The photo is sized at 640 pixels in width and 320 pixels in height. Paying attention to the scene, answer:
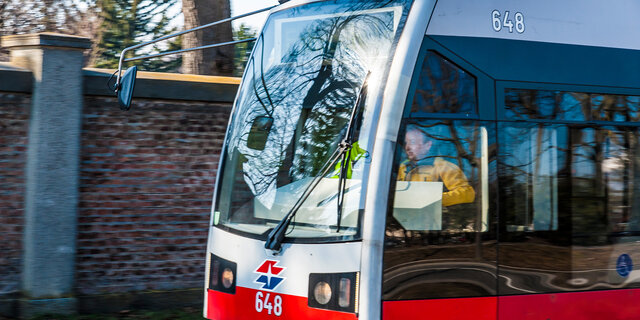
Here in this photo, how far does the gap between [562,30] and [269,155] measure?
6.55 feet

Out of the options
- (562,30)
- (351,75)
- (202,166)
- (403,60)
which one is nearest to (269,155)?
(351,75)

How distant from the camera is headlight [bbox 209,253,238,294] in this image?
529 cm

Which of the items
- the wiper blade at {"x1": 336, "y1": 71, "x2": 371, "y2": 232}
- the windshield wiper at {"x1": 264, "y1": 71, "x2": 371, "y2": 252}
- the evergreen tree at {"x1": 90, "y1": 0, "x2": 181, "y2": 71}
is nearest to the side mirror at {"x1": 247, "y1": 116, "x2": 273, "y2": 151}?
the windshield wiper at {"x1": 264, "y1": 71, "x2": 371, "y2": 252}

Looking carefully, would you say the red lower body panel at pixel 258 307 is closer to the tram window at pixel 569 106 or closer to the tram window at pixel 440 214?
the tram window at pixel 440 214

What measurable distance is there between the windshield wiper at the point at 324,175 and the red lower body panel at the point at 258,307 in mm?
320

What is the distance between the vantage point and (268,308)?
4.98 metres

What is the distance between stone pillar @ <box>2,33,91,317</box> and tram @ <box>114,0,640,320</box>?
2227 millimetres

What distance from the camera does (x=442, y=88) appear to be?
190 inches

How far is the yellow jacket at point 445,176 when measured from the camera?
15.5 feet

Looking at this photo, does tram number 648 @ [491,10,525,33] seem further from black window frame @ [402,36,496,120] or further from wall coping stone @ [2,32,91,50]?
wall coping stone @ [2,32,91,50]

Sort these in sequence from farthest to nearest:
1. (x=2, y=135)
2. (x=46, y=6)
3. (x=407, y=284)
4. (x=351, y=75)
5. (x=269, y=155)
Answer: (x=46, y=6)
(x=2, y=135)
(x=269, y=155)
(x=351, y=75)
(x=407, y=284)

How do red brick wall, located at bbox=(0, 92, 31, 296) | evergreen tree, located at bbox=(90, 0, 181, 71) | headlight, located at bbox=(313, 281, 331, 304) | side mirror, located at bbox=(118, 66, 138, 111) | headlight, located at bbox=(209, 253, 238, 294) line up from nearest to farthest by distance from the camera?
headlight, located at bbox=(313, 281, 331, 304) < headlight, located at bbox=(209, 253, 238, 294) < side mirror, located at bbox=(118, 66, 138, 111) < red brick wall, located at bbox=(0, 92, 31, 296) < evergreen tree, located at bbox=(90, 0, 181, 71)

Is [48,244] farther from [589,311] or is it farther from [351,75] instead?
[589,311]

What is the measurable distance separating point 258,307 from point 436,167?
1.37 m
